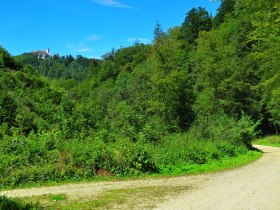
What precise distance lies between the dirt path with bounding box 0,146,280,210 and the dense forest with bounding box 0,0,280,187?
70.7 inches

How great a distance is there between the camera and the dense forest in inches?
647

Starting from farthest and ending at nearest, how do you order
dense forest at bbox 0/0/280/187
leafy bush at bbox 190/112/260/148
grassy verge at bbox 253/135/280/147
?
grassy verge at bbox 253/135/280/147 → leafy bush at bbox 190/112/260/148 → dense forest at bbox 0/0/280/187

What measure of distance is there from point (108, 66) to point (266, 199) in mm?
115090

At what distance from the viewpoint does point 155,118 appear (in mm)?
32906

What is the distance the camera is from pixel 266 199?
1156cm

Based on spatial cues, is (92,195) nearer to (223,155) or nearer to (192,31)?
(223,155)

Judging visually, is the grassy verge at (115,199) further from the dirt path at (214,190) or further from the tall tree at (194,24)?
the tall tree at (194,24)

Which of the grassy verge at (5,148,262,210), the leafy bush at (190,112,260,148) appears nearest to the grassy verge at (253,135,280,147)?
the leafy bush at (190,112,260,148)

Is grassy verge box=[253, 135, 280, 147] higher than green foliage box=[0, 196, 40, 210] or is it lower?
lower

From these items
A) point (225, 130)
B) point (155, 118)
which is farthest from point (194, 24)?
point (225, 130)

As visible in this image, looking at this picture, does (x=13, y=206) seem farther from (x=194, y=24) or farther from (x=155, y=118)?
(x=194, y=24)

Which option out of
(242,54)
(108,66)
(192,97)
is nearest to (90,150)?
(192,97)

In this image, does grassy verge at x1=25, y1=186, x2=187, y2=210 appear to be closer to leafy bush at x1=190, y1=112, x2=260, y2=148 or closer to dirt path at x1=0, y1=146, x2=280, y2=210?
dirt path at x1=0, y1=146, x2=280, y2=210

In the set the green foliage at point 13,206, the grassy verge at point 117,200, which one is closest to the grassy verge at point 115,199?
the grassy verge at point 117,200
